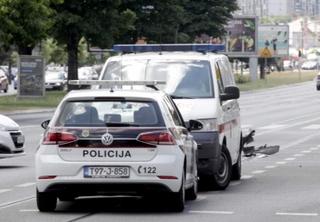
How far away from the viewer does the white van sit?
51.1 ft

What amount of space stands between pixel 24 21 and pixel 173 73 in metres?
29.4

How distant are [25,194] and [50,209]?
2346 mm

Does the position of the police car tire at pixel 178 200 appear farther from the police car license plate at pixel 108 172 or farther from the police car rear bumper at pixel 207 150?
the police car rear bumper at pixel 207 150

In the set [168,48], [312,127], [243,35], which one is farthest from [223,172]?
[243,35]

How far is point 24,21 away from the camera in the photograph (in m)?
45.4

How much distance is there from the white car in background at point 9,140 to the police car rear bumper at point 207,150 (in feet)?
16.6

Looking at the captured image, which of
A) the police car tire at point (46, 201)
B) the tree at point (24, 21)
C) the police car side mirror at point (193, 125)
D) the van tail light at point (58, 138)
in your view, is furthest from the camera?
the tree at point (24, 21)

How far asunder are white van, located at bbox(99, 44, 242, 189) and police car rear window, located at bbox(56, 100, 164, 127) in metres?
2.50

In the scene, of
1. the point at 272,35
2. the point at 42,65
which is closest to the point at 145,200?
the point at 42,65

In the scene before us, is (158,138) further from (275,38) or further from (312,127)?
(275,38)

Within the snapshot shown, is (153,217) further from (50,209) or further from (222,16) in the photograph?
(222,16)

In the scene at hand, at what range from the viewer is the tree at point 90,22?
58062 mm

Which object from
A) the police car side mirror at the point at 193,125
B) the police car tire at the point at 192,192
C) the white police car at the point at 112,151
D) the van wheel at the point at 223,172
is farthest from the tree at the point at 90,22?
the white police car at the point at 112,151

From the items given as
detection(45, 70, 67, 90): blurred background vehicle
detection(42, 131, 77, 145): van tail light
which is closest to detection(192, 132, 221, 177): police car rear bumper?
detection(42, 131, 77, 145): van tail light
